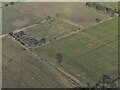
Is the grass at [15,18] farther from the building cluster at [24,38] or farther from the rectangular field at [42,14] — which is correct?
the building cluster at [24,38]

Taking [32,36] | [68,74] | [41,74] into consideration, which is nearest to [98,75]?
[68,74]

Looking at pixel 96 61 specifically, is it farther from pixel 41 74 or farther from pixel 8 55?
pixel 8 55

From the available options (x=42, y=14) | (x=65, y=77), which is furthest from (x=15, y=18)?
(x=65, y=77)

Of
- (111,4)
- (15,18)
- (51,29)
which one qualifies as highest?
(111,4)

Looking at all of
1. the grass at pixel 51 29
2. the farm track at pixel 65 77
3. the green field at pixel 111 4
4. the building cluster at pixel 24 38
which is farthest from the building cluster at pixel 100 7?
the farm track at pixel 65 77

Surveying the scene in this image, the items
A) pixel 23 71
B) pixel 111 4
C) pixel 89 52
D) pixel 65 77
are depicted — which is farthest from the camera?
pixel 111 4

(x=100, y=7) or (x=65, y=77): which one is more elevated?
(x=100, y=7)

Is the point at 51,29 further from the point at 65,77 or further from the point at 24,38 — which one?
the point at 65,77

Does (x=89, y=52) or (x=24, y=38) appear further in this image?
(x=24, y=38)

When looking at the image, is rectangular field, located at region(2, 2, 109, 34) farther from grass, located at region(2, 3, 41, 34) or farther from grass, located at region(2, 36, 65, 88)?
grass, located at region(2, 36, 65, 88)
